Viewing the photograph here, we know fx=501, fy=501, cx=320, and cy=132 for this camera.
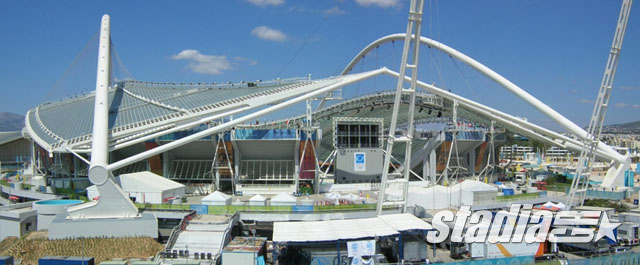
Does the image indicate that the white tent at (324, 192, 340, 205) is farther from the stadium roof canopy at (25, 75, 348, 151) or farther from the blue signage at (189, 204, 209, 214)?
the blue signage at (189, 204, 209, 214)

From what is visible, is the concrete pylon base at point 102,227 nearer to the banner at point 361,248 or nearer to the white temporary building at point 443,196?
the banner at point 361,248

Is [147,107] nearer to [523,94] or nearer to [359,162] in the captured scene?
[359,162]

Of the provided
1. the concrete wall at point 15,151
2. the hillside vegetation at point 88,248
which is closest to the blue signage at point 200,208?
the hillside vegetation at point 88,248

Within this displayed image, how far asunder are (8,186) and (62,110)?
9781 mm

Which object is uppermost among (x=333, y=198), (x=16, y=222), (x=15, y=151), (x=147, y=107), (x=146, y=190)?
(x=147, y=107)

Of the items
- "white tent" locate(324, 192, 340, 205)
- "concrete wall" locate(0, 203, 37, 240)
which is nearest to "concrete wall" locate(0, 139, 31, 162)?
"concrete wall" locate(0, 203, 37, 240)

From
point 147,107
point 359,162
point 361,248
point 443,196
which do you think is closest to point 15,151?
point 147,107

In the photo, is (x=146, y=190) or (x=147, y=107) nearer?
(x=146, y=190)

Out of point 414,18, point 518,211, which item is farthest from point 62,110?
point 518,211

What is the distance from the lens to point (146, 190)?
40.2m

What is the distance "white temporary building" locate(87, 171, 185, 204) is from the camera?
131ft

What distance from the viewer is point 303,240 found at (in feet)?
85.9

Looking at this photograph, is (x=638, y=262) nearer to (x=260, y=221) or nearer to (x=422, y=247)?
(x=422, y=247)

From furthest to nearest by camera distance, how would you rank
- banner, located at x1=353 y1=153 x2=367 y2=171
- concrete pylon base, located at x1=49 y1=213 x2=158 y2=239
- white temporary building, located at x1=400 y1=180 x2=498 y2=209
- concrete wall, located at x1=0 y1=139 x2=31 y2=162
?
1. concrete wall, located at x1=0 y1=139 x2=31 y2=162
2. banner, located at x1=353 y1=153 x2=367 y2=171
3. white temporary building, located at x1=400 y1=180 x2=498 y2=209
4. concrete pylon base, located at x1=49 y1=213 x2=158 y2=239
